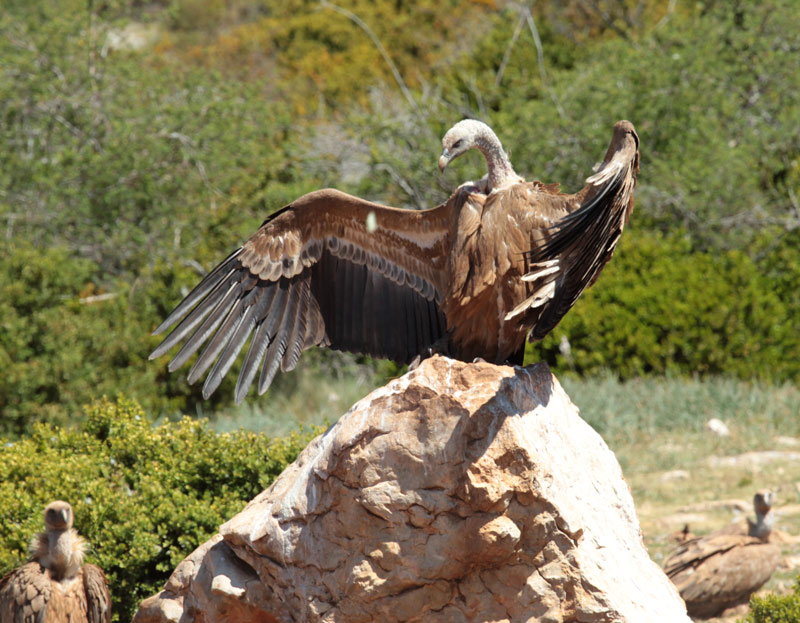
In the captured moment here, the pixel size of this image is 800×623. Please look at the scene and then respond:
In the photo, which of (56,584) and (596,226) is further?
(56,584)

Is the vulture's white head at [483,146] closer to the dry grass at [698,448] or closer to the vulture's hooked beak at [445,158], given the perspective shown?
the vulture's hooked beak at [445,158]

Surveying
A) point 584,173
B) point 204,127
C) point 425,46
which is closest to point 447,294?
point 584,173

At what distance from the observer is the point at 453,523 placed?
176 inches

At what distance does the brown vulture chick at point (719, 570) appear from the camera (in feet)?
21.6

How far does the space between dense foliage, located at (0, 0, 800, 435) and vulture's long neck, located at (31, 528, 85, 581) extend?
506cm

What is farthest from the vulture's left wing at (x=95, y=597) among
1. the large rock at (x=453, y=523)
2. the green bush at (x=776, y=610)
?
the green bush at (x=776, y=610)

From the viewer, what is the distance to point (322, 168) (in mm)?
15258

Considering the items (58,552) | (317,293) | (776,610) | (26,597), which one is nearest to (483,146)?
(317,293)

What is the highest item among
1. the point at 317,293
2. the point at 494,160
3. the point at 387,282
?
the point at 494,160

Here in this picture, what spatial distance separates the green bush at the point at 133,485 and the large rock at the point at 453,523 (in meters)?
1.65

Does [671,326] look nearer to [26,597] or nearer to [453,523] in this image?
[453,523]

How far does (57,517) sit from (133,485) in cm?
137

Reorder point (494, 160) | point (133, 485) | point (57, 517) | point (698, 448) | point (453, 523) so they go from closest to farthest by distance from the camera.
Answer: point (453, 523) → point (57, 517) → point (494, 160) → point (133, 485) → point (698, 448)

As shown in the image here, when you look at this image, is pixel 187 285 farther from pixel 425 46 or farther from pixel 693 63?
pixel 425 46
